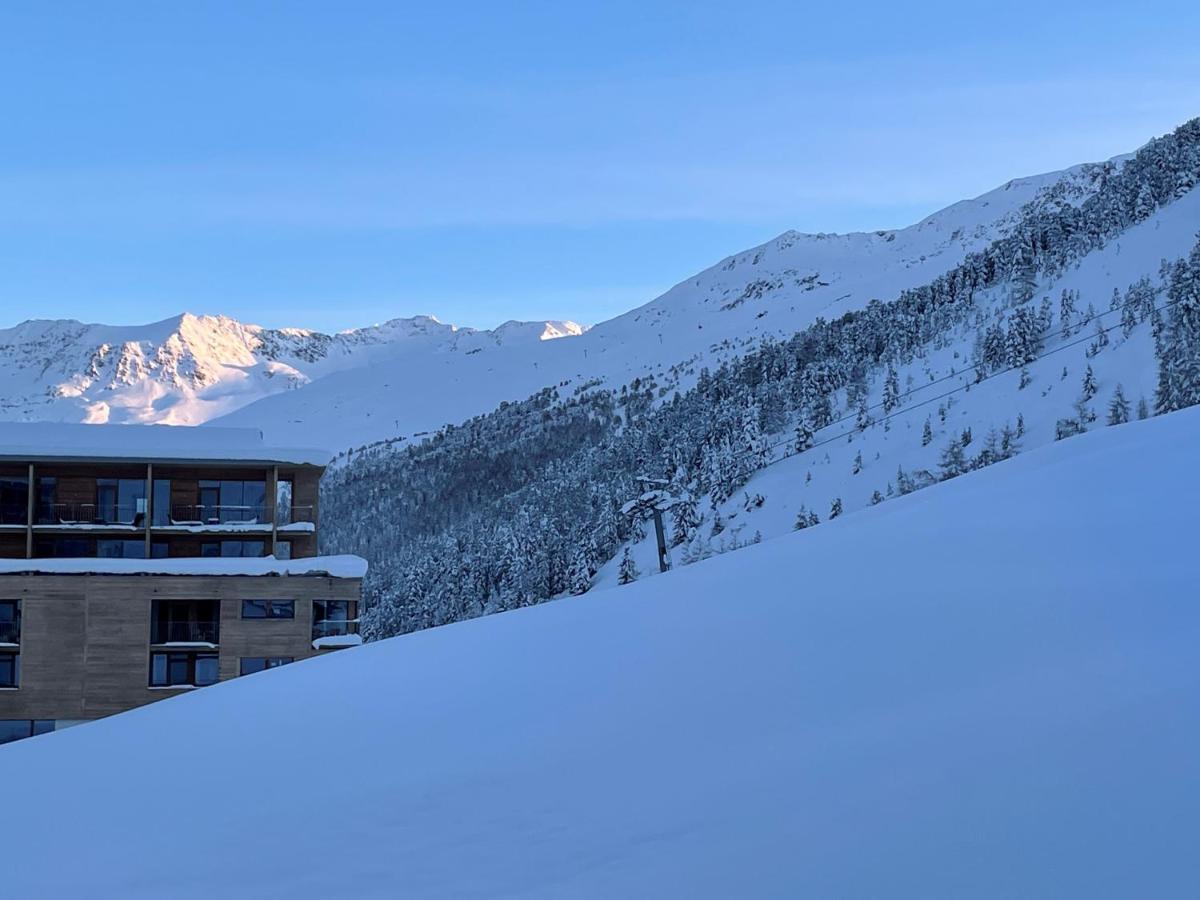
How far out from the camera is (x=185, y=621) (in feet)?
104

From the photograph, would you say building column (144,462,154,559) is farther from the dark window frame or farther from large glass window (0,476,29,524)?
the dark window frame

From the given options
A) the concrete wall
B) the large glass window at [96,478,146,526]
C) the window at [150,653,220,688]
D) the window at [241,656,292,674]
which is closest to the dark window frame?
the window at [241,656,292,674]

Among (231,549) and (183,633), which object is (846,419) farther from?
(183,633)

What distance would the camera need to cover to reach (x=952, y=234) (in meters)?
148

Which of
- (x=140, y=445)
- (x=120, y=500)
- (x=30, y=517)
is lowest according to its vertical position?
(x=30, y=517)

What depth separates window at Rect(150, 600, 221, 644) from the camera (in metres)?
31.6

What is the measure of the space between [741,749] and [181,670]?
95.4ft

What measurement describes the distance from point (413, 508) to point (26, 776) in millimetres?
88733

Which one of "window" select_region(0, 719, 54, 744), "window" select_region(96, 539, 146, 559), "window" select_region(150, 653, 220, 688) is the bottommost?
"window" select_region(0, 719, 54, 744)

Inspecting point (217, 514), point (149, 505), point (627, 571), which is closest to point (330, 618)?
point (217, 514)

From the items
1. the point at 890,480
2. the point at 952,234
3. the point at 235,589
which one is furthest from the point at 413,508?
the point at 952,234

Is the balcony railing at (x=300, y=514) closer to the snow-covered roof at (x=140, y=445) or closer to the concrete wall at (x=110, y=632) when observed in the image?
the snow-covered roof at (x=140, y=445)

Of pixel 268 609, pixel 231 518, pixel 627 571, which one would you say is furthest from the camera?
pixel 627 571

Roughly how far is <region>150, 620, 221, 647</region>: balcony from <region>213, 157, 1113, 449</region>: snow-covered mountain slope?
7456 cm
